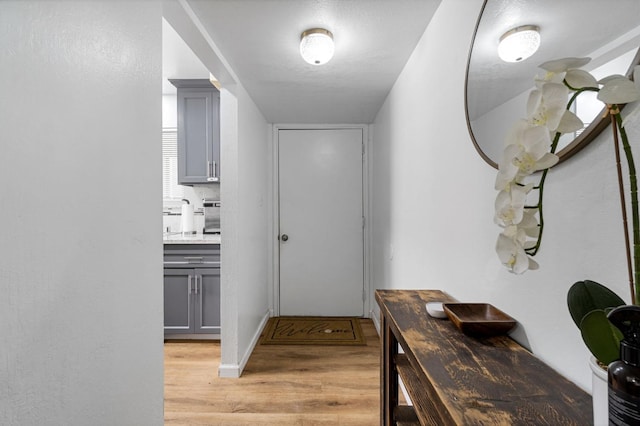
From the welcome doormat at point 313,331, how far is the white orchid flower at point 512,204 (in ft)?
9.00

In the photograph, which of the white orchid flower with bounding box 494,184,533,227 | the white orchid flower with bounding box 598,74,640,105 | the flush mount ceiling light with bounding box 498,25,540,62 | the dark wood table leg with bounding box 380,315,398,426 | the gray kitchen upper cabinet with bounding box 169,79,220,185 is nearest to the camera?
the white orchid flower with bounding box 598,74,640,105

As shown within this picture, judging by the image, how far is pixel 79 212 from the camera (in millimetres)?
943

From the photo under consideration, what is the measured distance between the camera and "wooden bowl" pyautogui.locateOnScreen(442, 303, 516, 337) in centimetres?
102

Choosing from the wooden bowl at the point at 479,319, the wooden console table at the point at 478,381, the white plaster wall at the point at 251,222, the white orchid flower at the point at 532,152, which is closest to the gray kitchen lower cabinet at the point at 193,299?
the white plaster wall at the point at 251,222

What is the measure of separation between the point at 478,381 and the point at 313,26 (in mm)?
1793

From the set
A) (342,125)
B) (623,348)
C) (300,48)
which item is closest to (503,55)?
(623,348)

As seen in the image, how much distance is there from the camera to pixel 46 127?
83 cm

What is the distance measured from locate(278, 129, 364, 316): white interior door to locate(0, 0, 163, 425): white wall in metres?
2.60

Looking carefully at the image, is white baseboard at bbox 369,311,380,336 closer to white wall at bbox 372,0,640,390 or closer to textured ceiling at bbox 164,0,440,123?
white wall at bbox 372,0,640,390

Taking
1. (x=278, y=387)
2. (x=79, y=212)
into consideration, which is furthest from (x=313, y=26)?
(x=278, y=387)

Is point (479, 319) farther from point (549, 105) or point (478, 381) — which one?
point (549, 105)

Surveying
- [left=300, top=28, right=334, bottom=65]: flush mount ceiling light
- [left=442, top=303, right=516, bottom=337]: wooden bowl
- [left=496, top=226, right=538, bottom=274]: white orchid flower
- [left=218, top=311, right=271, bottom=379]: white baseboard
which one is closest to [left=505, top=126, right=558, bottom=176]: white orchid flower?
[left=496, top=226, right=538, bottom=274]: white orchid flower

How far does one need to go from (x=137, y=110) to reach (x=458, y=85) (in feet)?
4.20

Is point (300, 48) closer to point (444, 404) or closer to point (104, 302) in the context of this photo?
point (104, 302)
